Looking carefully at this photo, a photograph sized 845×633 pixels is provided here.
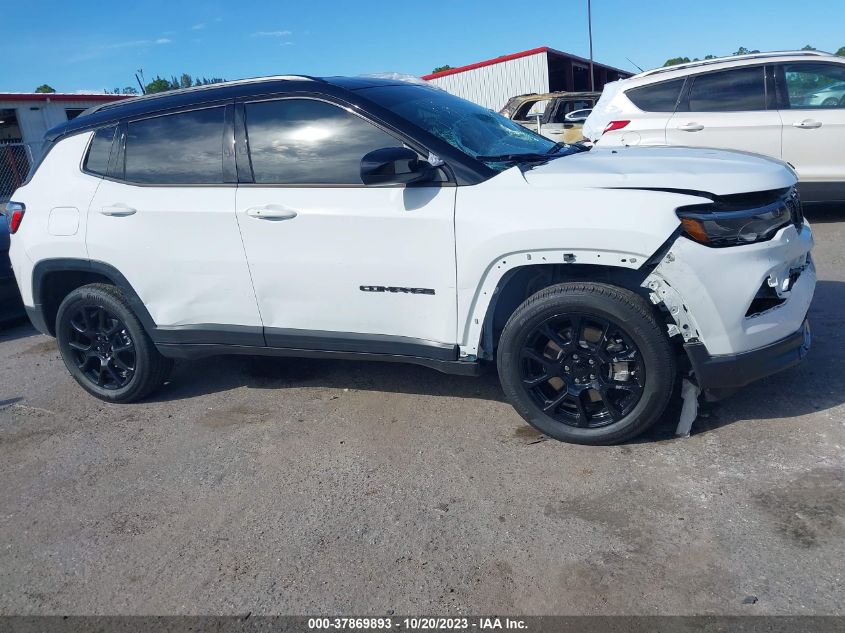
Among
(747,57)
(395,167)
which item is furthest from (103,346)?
(747,57)

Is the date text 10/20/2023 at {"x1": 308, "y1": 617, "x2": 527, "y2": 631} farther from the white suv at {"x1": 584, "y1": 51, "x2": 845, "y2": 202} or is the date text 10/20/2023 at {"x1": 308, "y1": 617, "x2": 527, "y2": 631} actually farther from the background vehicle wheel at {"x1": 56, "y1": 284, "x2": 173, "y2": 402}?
the white suv at {"x1": 584, "y1": 51, "x2": 845, "y2": 202}

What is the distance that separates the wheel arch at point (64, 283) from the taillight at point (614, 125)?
5953mm

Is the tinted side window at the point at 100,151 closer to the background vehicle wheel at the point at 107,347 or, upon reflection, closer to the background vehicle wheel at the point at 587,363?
the background vehicle wheel at the point at 107,347

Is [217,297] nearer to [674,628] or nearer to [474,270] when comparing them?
[474,270]

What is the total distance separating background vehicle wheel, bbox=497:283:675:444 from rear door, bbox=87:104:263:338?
161 centimetres

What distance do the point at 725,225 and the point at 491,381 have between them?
1.82 meters

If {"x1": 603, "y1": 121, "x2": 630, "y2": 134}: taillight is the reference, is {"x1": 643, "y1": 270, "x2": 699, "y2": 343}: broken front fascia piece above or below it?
below

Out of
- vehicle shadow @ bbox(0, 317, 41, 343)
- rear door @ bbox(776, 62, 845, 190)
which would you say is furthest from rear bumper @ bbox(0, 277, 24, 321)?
rear door @ bbox(776, 62, 845, 190)

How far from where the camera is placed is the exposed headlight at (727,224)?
124 inches

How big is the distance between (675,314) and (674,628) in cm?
139

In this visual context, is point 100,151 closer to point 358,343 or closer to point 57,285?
point 57,285

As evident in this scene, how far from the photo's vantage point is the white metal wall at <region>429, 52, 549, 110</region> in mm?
28594

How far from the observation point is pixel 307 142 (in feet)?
12.8

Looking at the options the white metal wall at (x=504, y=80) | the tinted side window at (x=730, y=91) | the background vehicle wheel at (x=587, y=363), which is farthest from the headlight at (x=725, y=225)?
the white metal wall at (x=504, y=80)
